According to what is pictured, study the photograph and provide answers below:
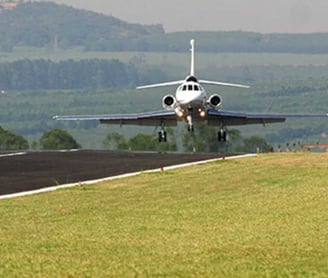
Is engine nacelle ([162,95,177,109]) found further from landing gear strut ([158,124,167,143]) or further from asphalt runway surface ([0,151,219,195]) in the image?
asphalt runway surface ([0,151,219,195])

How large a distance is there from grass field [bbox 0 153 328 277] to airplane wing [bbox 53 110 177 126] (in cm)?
2584

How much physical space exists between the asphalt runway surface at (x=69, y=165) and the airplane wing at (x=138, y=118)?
6656 millimetres

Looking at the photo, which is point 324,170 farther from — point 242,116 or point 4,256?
point 242,116

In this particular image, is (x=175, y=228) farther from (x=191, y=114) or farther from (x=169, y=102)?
(x=169, y=102)

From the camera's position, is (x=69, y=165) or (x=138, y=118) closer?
(x=69, y=165)

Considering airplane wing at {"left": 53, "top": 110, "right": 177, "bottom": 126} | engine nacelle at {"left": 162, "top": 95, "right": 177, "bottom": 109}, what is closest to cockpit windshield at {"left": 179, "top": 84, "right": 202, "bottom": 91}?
engine nacelle at {"left": 162, "top": 95, "right": 177, "bottom": 109}

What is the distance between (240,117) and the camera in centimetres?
6688

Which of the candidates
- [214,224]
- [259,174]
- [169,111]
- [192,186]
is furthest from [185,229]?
[169,111]

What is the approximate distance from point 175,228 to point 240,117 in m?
42.4

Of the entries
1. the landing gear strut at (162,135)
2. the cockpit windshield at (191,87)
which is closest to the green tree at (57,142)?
the landing gear strut at (162,135)

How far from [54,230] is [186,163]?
24137 mm

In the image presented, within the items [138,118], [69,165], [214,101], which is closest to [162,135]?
[138,118]

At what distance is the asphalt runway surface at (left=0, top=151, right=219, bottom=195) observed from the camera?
4084 cm

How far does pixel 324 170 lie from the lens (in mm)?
39781
